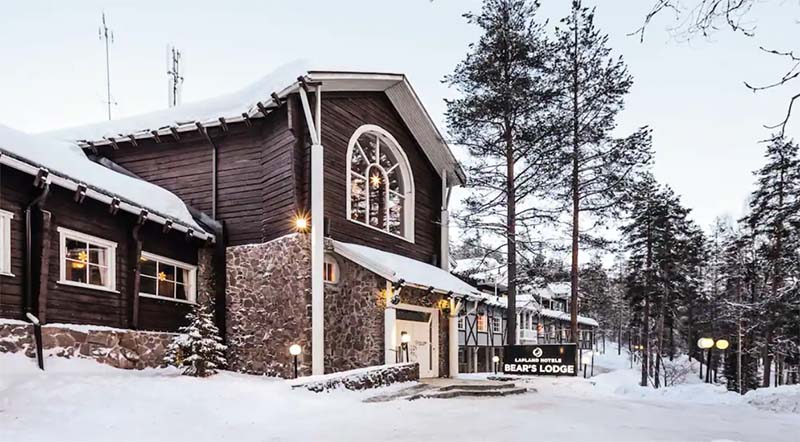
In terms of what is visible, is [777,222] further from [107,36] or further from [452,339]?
[107,36]

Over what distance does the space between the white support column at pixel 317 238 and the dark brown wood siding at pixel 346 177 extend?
1.65 feet

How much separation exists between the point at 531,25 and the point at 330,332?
36.5 feet

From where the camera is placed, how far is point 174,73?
1728 cm

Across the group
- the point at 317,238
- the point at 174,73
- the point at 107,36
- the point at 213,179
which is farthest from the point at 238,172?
the point at 107,36

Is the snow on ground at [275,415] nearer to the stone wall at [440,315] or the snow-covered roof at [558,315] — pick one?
the stone wall at [440,315]

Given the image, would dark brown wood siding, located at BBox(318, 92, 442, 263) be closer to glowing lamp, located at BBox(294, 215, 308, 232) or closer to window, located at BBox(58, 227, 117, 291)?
glowing lamp, located at BBox(294, 215, 308, 232)

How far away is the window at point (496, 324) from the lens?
3077 cm

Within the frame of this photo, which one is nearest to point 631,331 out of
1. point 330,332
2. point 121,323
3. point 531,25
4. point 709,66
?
point 531,25

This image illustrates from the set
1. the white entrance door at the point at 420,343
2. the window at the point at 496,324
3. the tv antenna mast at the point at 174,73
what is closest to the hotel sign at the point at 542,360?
the white entrance door at the point at 420,343

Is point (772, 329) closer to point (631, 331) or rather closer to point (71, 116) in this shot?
point (631, 331)

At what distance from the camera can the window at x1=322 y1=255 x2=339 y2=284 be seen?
37.8ft

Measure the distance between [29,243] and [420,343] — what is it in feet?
26.8

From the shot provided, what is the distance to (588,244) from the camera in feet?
54.8

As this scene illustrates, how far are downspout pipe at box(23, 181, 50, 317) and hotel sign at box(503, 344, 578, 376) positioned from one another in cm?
1127
